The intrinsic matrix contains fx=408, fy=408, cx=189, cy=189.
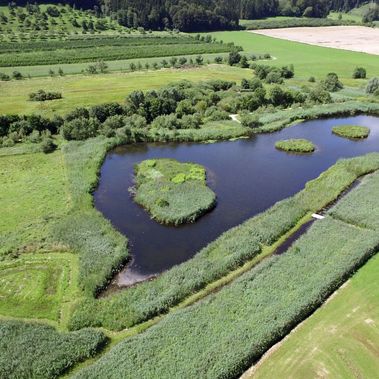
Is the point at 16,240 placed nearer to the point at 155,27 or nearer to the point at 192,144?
the point at 192,144

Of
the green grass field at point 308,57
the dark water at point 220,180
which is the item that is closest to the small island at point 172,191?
the dark water at point 220,180

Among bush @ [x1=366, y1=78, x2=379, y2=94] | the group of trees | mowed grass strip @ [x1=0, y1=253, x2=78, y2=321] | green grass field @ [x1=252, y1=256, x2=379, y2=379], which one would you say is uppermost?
the group of trees

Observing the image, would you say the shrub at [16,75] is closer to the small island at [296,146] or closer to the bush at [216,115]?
the bush at [216,115]

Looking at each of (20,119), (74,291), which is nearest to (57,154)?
(20,119)

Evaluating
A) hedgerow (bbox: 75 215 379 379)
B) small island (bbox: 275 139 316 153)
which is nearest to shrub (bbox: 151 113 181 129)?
small island (bbox: 275 139 316 153)

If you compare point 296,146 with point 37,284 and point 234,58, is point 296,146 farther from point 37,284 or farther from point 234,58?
point 234,58

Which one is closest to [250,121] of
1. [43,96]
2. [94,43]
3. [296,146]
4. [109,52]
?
[296,146]

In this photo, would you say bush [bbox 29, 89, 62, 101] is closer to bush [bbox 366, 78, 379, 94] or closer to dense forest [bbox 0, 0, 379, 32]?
bush [bbox 366, 78, 379, 94]
